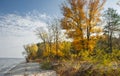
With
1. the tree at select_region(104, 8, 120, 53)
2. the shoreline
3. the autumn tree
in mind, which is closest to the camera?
the shoreline

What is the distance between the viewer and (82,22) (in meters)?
26.2

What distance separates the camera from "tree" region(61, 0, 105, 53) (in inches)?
1029

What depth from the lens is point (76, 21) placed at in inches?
1032

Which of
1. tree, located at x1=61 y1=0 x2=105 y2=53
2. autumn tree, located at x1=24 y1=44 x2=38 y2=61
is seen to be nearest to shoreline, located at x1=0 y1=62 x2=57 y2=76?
tree, located at x1=61 y1=0 x2=105 y2=53

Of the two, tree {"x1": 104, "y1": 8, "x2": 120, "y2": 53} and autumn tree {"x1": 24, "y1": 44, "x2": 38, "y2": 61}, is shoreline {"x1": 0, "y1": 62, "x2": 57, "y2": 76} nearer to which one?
tree {"x1": 104, "y1": 8, "x2": 120, "y2": 53}

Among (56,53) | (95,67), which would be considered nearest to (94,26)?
(95,67)

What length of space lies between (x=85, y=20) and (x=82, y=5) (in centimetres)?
171

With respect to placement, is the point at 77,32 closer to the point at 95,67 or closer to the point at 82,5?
the point at 82,5

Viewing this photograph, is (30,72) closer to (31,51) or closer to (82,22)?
(82,22)

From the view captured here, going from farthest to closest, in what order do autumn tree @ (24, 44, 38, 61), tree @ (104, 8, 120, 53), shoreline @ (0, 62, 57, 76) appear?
autumn tree @ (24, 44, 38, 61) → tree @ (104, 8, 120, 53) → shoreline @ (0, 62, 57, 76)

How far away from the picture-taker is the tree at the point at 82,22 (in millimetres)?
26141

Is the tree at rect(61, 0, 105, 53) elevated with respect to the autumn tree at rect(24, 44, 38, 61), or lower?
elevated

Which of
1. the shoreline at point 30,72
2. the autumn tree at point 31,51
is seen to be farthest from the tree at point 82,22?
the autumn tree at point 31,51

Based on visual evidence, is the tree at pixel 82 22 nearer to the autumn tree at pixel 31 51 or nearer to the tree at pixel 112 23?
the tree at pixel 112 23
